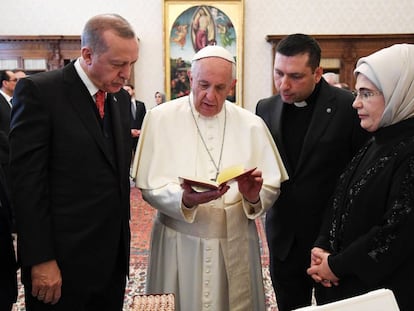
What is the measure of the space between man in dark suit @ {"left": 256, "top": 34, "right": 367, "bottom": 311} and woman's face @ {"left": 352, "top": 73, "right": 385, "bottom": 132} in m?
0.54

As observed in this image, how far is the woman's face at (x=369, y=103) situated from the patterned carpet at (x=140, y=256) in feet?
6.03

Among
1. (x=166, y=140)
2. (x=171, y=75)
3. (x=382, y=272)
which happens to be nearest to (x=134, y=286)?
(x=166, y=140)

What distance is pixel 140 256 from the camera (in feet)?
16.0

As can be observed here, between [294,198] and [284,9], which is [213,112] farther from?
[284,9]

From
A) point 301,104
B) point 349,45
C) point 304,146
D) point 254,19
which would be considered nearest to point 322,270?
point 304,146

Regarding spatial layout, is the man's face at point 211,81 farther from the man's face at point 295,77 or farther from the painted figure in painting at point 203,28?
the painted figure in painting at point 203,28

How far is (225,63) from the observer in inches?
91.1

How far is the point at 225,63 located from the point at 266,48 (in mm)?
7902

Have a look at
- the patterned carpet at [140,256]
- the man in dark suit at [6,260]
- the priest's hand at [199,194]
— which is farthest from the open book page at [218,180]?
the patterned carpet at [140,256]

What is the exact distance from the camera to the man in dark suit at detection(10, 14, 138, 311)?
1797 millimetres

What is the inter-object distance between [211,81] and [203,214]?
72 centimetres

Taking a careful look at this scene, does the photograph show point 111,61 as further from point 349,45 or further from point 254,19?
point 349,45

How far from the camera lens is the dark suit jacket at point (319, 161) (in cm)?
241

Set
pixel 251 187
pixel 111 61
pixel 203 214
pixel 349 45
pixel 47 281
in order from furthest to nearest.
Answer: pixel 349 45
pixel 203 214
pixel 251 187
pixel 111 61
pixel 47 281
